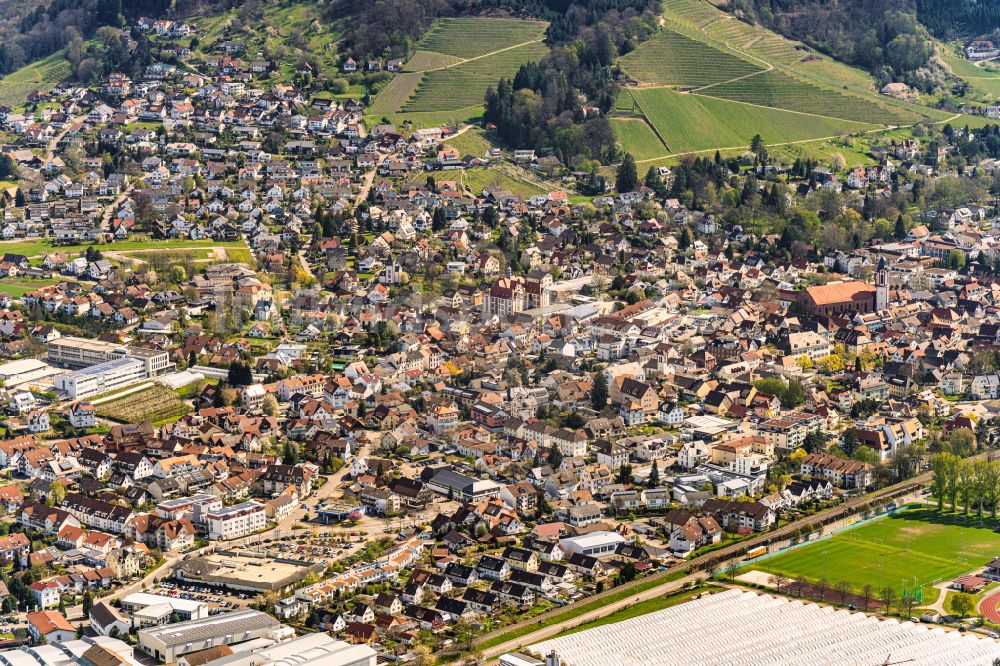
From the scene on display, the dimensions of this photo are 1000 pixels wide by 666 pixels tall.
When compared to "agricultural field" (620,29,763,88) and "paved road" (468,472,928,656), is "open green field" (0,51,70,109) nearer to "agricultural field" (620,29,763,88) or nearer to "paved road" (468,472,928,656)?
"agricultural field" (620,29,763,88)

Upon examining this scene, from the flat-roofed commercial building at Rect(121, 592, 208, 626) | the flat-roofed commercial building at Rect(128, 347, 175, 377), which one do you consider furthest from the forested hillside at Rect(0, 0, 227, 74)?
the flat-roofed commercial building at Rect(121, 592, 208, 626)

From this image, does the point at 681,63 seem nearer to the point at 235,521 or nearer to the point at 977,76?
the point at 977,76

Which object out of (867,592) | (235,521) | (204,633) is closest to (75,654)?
(204,633)

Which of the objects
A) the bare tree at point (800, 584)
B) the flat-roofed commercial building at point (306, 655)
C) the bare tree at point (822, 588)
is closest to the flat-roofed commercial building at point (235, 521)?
the flat-roofed commercial building at point (306, 655)

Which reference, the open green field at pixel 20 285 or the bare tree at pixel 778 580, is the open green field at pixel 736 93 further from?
the bare tree at pixel 778 580

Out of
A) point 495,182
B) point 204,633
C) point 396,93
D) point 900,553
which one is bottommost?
point 900,553

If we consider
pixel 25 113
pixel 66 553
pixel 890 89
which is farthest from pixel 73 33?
pixel 66 553
